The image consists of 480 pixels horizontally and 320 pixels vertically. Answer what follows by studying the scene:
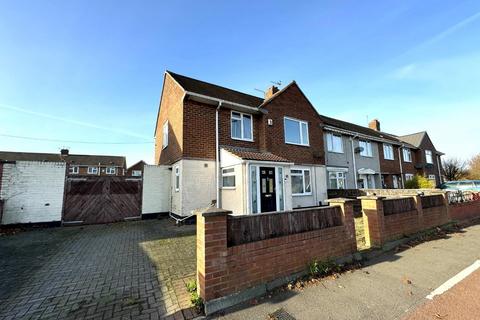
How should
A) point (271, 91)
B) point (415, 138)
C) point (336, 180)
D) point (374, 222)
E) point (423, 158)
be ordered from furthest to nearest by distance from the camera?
point (415, 138), point (423, 158), point (336, 180), point (271, 91), point (374, 222)

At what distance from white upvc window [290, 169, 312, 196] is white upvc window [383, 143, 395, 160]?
1213 cm

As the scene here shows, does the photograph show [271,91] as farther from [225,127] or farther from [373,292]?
[373,292]

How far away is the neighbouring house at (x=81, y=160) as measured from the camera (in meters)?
38.8

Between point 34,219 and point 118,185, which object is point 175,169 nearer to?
point 118,185

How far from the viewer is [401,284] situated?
3922 mm

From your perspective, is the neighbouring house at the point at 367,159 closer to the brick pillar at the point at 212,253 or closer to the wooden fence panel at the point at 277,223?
the wooden fence panel at the point at 277,223

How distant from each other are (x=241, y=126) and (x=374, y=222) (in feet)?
26.1

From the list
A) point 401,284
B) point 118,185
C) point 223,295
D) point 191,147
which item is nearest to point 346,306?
point 401,284

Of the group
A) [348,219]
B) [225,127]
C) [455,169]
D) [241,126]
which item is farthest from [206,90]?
[455,169]

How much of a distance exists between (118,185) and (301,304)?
10.7m

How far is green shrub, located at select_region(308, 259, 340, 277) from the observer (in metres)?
4.20

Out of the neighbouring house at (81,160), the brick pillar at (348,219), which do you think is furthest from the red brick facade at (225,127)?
the neighbouring house at (81,160)

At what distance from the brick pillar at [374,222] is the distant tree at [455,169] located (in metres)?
43.4

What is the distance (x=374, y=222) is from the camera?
5906 millimetres
